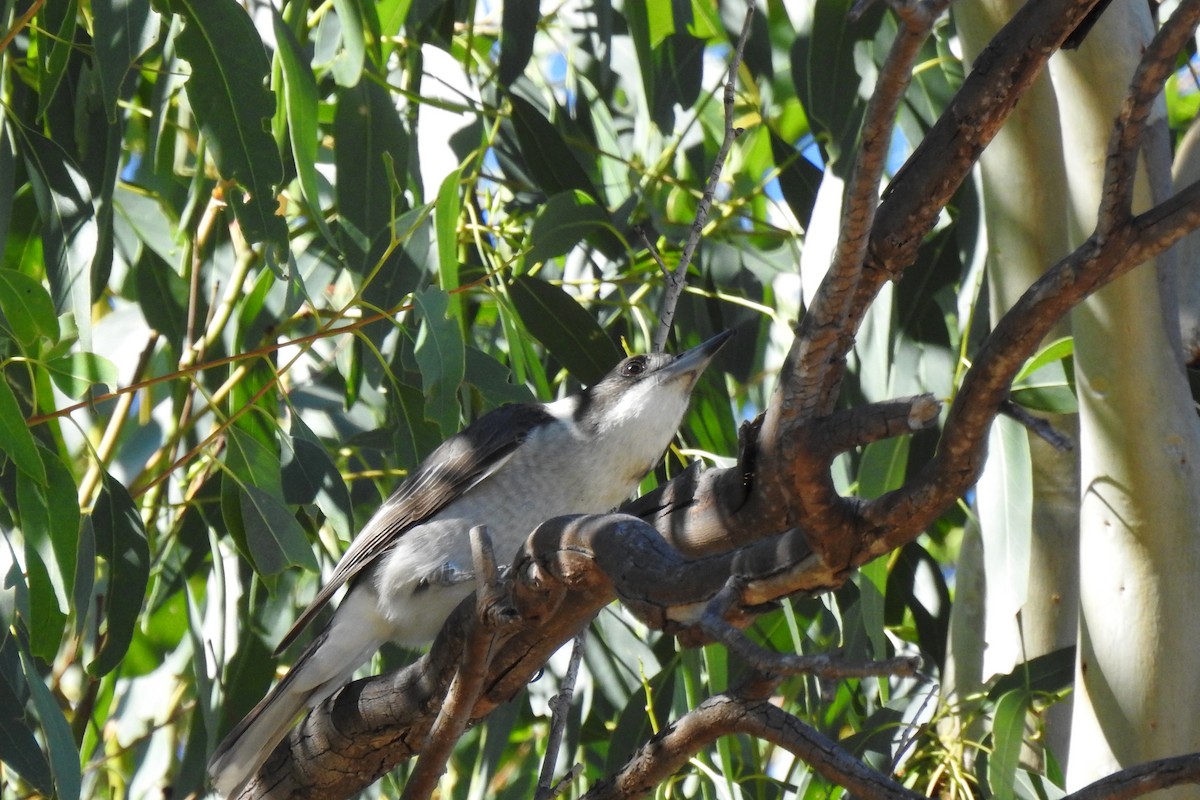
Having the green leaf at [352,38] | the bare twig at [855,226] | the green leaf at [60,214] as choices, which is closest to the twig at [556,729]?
the bare twig at [855,226]

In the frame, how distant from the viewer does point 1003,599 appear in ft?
6.88

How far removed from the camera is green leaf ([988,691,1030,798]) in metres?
2.02

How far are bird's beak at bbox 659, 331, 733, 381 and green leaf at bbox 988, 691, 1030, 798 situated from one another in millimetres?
806

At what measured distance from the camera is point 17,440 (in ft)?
6.02

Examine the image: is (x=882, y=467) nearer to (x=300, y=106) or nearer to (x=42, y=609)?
(x=300, y=106)

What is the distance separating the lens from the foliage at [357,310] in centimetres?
202

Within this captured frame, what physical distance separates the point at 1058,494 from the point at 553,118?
131 cm

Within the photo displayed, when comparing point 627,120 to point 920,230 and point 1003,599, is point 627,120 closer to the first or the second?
point 1003,599

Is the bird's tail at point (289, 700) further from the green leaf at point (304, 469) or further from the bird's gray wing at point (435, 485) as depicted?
the green leaf at point (304, 469)

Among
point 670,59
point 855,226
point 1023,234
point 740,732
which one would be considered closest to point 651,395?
point 670,59

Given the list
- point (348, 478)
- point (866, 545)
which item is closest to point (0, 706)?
point (348, 478)

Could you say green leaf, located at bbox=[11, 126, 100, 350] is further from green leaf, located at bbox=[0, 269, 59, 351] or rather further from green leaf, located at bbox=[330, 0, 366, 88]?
green leaf, located at bbox=[330, 0, 366, 88]

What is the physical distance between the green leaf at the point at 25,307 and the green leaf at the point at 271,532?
0.40m

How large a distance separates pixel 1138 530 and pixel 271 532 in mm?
1313
